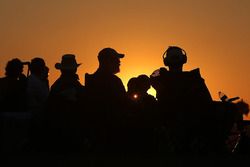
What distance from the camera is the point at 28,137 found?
22.5 feet

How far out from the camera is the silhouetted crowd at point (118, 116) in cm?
668

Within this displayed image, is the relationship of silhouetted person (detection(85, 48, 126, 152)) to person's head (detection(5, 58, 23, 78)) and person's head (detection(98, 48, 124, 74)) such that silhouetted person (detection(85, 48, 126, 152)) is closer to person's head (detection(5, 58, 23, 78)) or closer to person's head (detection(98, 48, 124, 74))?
person's head (detection(98, 48, 124, 74))

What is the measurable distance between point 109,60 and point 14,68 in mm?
1696

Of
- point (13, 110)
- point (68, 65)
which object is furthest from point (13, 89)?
point (68, 65)

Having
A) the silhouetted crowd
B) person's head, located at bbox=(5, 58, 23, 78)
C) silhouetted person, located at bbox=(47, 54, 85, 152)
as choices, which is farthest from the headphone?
person's head, located at bbox=(5, 58, 23, 78)

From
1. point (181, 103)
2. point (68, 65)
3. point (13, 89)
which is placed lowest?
point (181, 103)

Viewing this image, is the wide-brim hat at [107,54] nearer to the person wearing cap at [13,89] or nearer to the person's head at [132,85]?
the person's head at [132,85]

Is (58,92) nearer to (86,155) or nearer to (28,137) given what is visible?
(28,137)

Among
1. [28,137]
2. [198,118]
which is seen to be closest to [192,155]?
[198,118]

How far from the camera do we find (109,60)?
305 inches

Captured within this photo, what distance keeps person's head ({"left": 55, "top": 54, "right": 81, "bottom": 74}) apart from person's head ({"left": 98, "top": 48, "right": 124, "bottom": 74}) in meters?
1.02

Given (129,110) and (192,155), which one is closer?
(192,155)

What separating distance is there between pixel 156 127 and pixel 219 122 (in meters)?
0.98

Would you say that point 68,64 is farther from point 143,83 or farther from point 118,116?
point 118,116
